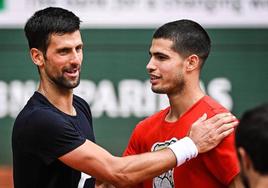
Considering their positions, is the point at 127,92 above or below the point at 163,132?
below

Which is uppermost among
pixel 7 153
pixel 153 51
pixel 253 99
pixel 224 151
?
pixel 153 51

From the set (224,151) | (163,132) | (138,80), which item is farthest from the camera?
(138,80)

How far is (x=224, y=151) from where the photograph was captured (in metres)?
4.66

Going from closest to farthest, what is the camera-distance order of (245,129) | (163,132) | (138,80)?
1. (245,129)
2. (163,132)
3. (138,80)

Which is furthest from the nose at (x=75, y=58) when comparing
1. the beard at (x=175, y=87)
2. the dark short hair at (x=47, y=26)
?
the beard at (x=175, y=87)

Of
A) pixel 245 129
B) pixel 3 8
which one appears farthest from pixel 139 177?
pixel 3 8

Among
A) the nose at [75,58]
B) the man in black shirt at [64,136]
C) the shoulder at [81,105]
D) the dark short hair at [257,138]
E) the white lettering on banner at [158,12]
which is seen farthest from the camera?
the white lettering on banner at [158,12]

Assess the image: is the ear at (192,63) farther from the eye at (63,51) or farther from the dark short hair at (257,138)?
the dark short hair at (257,138)

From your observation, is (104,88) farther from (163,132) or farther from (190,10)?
(163,132)

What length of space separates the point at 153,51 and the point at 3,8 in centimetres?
405

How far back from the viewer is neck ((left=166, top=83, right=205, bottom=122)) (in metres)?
4.98

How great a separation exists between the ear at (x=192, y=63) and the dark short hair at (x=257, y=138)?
155 centimetres

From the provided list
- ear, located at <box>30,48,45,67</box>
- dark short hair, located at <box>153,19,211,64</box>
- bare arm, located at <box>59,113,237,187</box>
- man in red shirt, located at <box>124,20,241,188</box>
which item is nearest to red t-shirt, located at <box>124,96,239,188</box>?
man in red shirt, located at <box>124,20,241,188</box>

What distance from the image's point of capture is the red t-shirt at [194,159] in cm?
464
